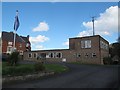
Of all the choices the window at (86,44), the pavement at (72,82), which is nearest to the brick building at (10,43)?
the window at (86,44)

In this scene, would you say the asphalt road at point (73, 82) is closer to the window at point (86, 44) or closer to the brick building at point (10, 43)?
the window at point (86, 44)

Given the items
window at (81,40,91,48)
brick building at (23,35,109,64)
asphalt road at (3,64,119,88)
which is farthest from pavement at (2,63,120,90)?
window at (81,40,91,48)

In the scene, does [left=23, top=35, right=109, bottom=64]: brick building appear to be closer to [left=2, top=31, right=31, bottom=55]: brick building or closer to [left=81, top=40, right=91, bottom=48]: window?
[left=81, top=40, right=91, bottom=48]: window

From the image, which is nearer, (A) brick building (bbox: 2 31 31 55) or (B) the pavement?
(B) the pavement

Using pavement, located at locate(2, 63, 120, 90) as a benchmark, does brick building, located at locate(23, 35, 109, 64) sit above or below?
above

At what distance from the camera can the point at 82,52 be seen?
182ft

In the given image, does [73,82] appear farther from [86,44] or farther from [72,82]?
[86,44]

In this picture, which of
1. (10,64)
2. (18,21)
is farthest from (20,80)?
(18,21)

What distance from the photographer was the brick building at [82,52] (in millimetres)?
53781

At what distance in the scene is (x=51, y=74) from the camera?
70.6 ft

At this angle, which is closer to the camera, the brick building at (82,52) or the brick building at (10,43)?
the brick building at (82,52)

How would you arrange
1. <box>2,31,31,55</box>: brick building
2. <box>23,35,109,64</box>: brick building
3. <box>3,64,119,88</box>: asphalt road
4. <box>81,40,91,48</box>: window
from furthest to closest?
<box>2,31,31,55</box>: brick building
<box>81,40,91,48</box>: window
<box>23,35,109,64</box>: brick building
<box>3,64,119,88</box>: asphalt road

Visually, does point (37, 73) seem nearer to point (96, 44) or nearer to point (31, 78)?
point (31, 78)

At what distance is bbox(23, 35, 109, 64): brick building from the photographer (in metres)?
53.8
